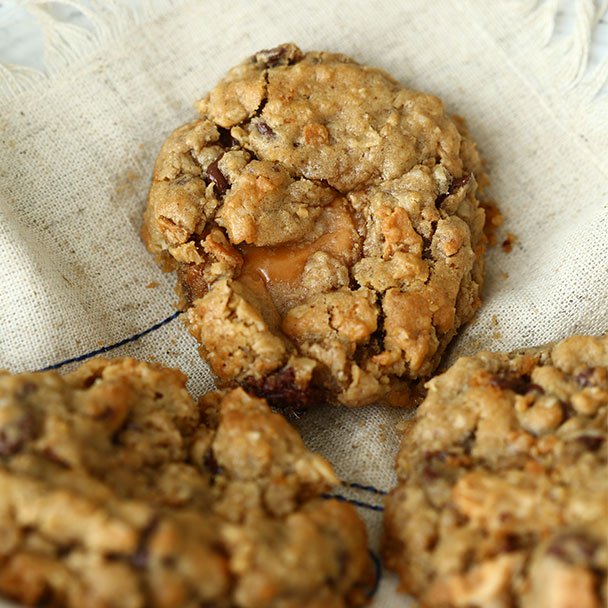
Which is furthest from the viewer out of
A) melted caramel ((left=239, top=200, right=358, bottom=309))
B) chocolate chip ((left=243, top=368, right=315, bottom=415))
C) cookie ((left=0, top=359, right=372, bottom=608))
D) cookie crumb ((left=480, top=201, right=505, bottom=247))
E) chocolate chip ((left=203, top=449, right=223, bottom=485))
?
cookie crumb ((left=480, top=201, right=505, bottom=247))

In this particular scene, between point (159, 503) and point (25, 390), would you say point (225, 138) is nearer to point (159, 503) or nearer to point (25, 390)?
point (25, 390)

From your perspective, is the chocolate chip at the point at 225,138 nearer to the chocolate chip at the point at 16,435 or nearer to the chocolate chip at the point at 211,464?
the chocolate chip at the point at 211,464

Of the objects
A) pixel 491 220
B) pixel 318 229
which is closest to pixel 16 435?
pixel 318 229

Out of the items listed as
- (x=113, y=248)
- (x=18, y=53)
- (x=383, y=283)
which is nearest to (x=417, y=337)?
(x=383, y=283)

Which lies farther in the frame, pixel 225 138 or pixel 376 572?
pixel 225 138

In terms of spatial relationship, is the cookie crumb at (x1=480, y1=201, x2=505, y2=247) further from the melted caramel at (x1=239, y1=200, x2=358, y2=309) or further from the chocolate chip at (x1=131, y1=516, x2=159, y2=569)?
the chocolate chip at (x1=131, y1=516, x2=159, y2=569)

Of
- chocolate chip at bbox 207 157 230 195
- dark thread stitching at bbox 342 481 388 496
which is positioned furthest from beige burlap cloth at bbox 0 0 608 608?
chocolate chip at bbox 207 157 230 195

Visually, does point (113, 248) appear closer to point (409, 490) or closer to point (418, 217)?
point (418, 217)
